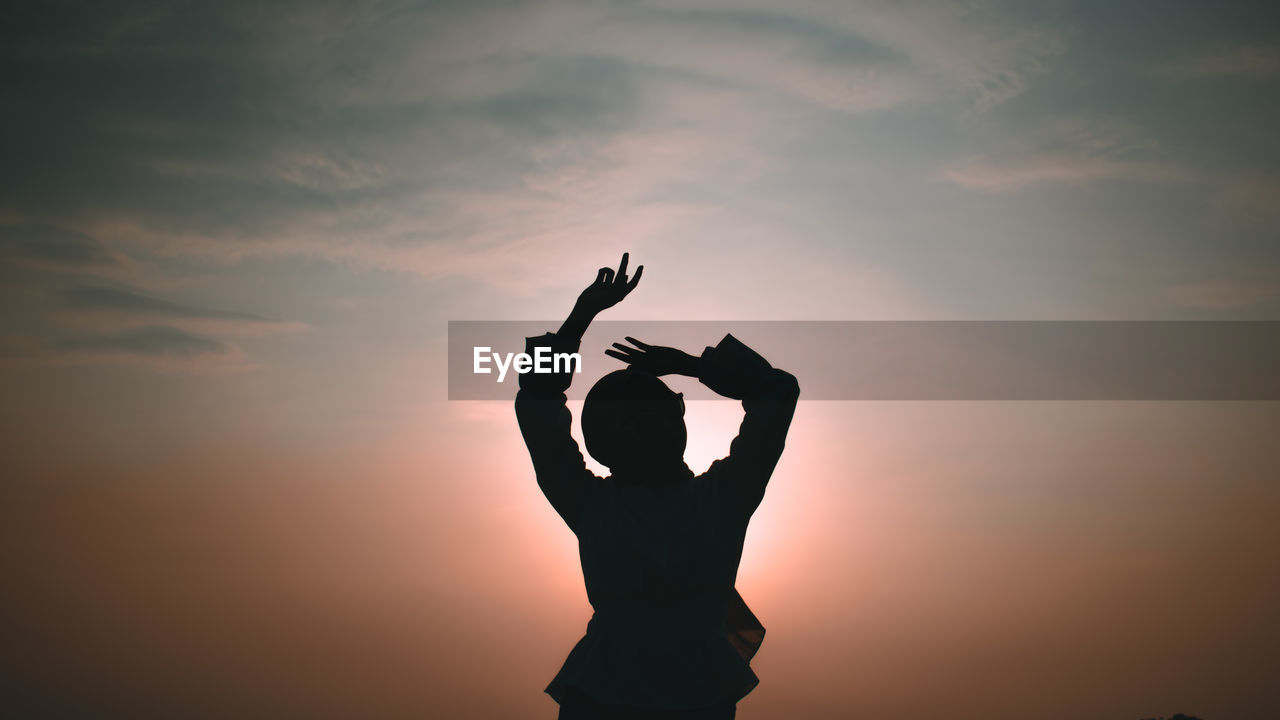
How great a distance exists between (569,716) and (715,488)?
146 cm

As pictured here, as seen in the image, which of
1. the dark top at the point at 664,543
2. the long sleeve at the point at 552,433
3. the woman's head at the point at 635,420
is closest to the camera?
the dark top at the point at 664,543

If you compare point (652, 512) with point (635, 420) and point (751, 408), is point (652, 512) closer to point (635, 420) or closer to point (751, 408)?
point (635, 420)

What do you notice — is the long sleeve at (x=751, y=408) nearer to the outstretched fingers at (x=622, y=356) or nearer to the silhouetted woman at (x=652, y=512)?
the silhouetted woman at (x=652, y=512)

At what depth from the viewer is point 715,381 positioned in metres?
4.29

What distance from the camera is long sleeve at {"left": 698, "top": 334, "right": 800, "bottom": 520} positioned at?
4180 mm

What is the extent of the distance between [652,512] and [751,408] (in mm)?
801

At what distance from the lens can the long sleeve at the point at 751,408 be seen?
4.18m

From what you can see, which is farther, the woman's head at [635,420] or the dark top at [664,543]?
the woman's head at [635,420]

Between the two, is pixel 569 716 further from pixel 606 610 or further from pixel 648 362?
pixel 648 362

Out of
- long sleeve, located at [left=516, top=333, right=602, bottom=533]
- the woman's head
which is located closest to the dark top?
long sleeve, located at [left=516, top=333, right=602, bottom=533]

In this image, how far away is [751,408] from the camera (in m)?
4.23

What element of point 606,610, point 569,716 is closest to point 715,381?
point 606,610

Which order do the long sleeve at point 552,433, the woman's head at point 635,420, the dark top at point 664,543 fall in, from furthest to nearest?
the woman's head at point 635,420 → the long sleeve at point 552,433 → the dark top at point 664,543

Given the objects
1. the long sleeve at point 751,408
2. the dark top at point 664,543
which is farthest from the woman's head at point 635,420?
the long sleeve at point 751,408
